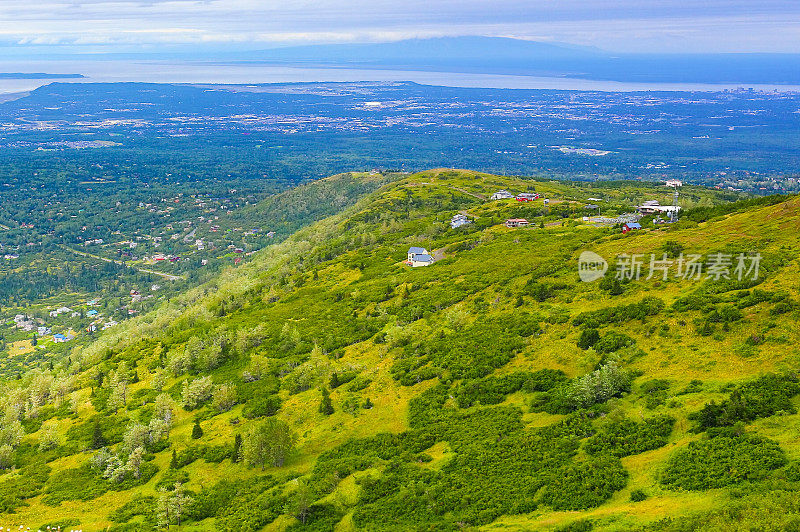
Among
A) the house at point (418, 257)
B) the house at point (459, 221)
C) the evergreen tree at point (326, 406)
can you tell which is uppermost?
the house at point (459, 221)

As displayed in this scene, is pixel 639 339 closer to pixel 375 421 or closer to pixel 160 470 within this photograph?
pixel 375 421

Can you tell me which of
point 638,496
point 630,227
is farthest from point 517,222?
point 638,496

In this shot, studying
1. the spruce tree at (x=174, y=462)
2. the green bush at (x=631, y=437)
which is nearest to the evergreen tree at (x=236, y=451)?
the spruce tree at (x=174, y=462)

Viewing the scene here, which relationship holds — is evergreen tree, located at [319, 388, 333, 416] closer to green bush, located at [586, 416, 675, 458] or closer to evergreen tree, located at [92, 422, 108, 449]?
evergreen tree, located at [92, 422, 108, 449]

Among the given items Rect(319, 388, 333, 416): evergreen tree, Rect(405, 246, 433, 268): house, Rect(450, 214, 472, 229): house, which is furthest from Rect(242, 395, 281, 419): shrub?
Rect(450, 214, 472, 229): house

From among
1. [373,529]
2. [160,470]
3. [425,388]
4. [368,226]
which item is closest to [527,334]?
[425,388]

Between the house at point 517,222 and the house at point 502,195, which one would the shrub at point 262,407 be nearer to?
the house at point 517,222
